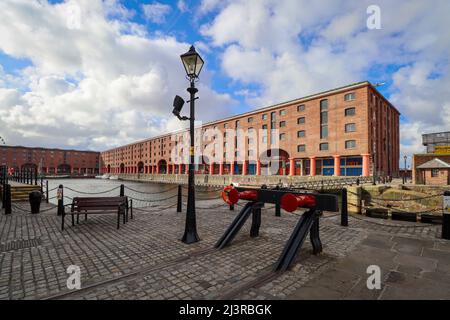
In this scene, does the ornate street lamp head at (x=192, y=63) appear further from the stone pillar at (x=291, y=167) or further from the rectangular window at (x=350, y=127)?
the stone pillar at (x=291, y=167)

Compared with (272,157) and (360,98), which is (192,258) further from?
(272,157)

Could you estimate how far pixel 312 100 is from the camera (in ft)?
117

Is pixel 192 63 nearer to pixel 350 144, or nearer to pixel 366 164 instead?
pixel 366 164

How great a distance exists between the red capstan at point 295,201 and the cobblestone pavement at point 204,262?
1056 mm

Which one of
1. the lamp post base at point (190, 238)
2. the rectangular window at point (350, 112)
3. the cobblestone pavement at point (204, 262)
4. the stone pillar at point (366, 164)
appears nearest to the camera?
the cobblestone pavement at point (204, 262)

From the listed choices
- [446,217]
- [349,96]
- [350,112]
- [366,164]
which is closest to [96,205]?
[446,217]

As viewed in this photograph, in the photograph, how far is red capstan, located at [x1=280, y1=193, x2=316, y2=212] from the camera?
3898mm

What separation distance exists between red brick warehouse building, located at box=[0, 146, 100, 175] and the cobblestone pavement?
4634 inches

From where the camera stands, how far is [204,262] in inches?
157

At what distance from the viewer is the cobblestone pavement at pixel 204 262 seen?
3008mm

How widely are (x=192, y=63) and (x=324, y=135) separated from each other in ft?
110

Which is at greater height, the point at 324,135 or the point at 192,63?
the point at 324,135

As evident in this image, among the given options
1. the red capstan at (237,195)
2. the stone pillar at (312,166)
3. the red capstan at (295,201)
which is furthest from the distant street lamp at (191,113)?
the stone pillar at (312,166)

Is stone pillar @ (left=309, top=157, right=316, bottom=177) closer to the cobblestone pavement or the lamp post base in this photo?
the cobblestone pavement
